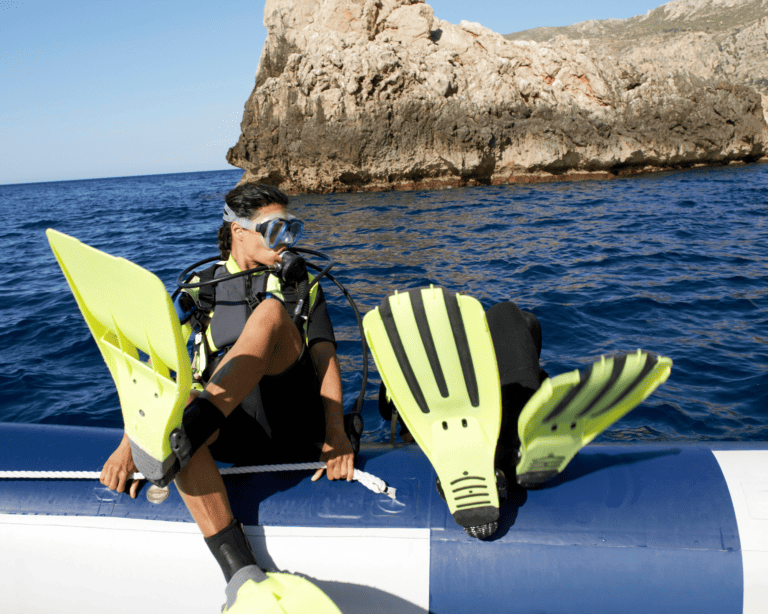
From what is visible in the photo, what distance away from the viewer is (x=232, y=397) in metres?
1.51

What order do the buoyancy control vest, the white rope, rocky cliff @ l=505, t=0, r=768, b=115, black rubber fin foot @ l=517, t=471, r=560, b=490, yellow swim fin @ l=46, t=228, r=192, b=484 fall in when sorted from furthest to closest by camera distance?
1. rocky cliff @ l=505, t=0, r=768, b=115
2. the buoyancy control vest
3. the white rope
4. black rubber fin foot @ l=517, t=471, r=560, b=490
5. yellow swim fin @ l=46, t=228, r=192, b=484

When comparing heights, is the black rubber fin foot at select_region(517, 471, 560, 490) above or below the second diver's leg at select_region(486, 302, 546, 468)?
below

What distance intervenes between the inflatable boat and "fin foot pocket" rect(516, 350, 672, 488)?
0.43ft

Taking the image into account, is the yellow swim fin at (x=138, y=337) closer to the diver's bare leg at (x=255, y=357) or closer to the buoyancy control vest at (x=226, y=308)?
the diver's bare leg at (x=255, y=357)

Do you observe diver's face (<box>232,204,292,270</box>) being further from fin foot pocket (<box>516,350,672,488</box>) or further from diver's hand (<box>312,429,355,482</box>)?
fin foot pocket (<box>516,350,672,488</box>)

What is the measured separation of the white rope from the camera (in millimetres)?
1573

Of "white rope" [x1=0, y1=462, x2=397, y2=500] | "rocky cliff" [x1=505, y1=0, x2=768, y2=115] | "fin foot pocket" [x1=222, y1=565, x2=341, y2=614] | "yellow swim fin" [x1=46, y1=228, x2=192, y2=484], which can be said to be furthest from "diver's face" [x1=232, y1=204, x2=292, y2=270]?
"rocky cliff" [x1=505, y1=0, x2=768, y2=115]

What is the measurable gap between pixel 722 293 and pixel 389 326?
16.0ft

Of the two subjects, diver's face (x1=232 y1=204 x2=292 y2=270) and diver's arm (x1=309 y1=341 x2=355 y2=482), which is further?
diver's face (x1=232 y1=204 x2=292 y2=270)

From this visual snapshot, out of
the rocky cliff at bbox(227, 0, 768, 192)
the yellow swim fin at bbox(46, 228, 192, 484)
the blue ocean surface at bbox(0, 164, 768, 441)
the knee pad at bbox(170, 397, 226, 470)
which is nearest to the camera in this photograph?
the yellow swim fin at bbox(46, 228, 192, 484)

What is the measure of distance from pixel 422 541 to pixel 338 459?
37 cm

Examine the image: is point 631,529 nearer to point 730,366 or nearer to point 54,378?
point 730,366

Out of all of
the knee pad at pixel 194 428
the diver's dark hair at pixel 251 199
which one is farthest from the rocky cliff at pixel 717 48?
the knee pad at pixel 194 428

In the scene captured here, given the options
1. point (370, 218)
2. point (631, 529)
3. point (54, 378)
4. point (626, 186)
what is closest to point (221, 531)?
point (631, 529)
